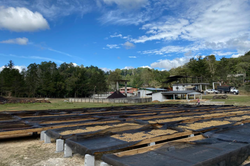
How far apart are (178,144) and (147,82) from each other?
73.0m

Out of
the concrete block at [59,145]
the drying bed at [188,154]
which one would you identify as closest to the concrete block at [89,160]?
the drying bed at [188,154]

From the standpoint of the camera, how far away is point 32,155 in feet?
17.1

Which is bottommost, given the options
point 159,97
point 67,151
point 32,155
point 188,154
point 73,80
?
point 32,155

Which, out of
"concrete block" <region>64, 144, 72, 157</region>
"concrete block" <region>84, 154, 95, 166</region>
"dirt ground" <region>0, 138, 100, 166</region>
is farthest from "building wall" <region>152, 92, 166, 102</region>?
"concrete block" <region>84, 154, 95, 166</region>

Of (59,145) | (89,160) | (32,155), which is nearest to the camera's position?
(89,160)

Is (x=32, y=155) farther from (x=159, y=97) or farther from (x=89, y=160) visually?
(x=159, y=97)

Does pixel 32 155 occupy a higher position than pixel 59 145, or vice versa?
pixel 59 145

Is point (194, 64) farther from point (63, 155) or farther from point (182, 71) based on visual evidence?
point (63, 155)

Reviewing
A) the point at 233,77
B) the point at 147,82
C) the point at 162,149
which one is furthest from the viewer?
the point at 147,82

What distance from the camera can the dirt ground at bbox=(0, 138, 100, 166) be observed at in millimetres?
4621

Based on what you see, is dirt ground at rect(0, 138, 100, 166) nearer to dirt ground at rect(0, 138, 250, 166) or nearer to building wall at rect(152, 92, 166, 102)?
dirt ground at rect(0, 138, 250, 166)

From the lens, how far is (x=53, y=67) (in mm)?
94625

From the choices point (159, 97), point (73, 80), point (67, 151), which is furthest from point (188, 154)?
point (73, 80)

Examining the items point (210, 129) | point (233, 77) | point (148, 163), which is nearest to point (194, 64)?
point (233, 77)
